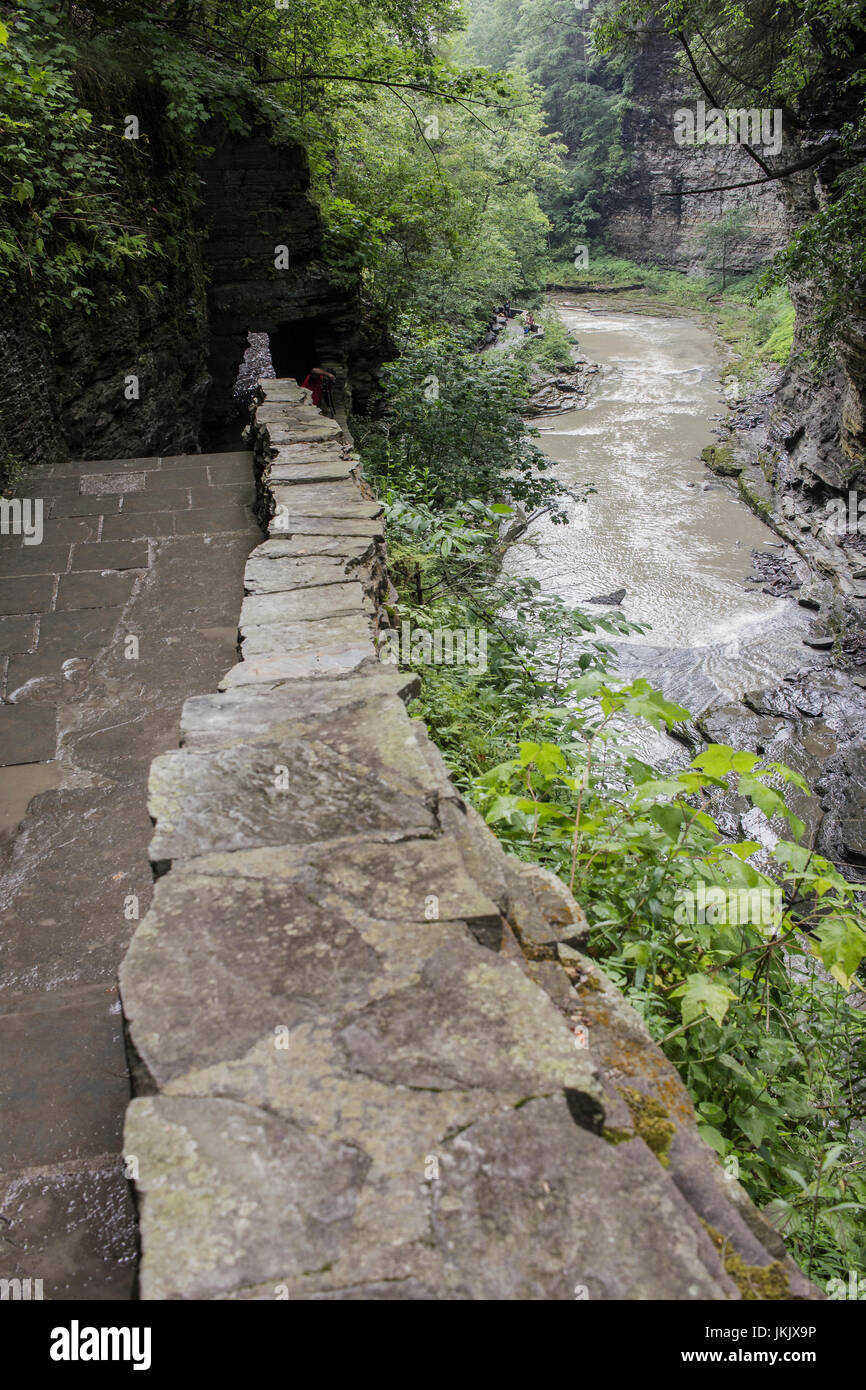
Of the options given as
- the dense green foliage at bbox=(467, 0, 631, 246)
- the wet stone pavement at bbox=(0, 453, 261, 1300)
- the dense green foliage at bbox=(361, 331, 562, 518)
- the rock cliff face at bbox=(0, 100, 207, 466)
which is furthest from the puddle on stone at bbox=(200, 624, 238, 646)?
the dense green foliage at bbox=(467, 0, 631, 246)

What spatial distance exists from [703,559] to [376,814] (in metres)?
13.3

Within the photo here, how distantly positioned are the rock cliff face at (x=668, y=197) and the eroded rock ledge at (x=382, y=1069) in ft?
124

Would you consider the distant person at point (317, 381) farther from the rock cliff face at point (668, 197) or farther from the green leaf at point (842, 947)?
the rock cliff face at point (668, 197)

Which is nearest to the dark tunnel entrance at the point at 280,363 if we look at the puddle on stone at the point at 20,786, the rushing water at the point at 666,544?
the rushing water at the point at 666,544

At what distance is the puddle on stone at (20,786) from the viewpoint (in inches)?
113

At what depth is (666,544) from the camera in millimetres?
14445

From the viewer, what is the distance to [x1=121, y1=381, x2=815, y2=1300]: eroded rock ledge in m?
1.09

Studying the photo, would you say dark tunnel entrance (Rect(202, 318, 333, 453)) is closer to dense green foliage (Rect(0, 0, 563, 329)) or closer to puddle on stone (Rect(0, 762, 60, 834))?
dense green foliage (Rect(0, 0, 563, 329))

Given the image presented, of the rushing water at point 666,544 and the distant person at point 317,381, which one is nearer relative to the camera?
the distant person at point 317,381

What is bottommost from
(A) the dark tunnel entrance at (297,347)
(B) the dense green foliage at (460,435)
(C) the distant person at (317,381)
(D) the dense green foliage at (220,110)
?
(B) the dense green foliage at (460,435)

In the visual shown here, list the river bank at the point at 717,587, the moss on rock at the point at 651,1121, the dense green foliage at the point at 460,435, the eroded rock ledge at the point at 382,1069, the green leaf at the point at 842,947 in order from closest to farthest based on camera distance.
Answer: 1. the eroded rock ledge at the point at 382,1069
2. the moss on rock at the point at 651,1121
3. the green leaf at the point at 842,947
4. the dense green foliage at the point at 460,435
5. the river bank at the point at 717,587

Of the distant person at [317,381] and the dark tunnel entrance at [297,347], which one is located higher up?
the dark tunnel entrance at [297,347]

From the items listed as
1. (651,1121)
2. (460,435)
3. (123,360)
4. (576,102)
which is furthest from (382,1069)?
(576,102)

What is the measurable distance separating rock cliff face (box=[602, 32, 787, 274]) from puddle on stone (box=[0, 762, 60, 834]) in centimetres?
3724
